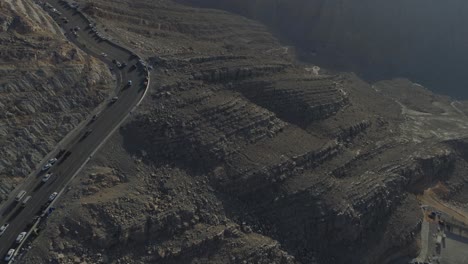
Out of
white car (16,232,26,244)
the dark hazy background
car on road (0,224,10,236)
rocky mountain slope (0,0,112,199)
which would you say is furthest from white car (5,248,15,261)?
the dark hazy background

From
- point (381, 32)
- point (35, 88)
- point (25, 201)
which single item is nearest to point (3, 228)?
point (25, 201)

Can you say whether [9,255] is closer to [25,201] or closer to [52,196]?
[25,201]

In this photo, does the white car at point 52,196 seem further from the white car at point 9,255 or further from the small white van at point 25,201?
the white car at point 9,255

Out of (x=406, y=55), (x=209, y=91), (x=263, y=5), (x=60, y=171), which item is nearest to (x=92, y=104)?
(x=60, y=171)

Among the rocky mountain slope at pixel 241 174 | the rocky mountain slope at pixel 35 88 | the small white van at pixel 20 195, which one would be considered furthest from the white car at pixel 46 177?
the rocky mountain slope at pixel 241 174

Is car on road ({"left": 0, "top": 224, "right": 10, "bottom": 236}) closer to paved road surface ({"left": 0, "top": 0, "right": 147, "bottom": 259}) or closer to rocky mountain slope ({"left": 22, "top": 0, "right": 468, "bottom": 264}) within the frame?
paved road surface ({"left": 0, "top": 0, "right": 147, "bottom": 259})
